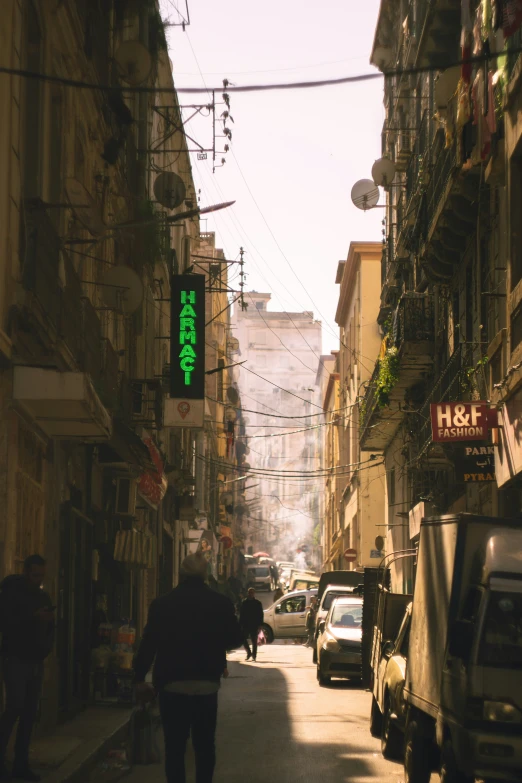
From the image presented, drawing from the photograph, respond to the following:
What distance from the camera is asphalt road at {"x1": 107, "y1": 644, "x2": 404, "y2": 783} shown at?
12.1 meters

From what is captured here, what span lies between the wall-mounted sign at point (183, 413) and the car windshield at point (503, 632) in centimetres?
A: 1983

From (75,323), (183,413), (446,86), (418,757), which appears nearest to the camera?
(418,757)

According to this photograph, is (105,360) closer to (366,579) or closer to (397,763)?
(366,579)

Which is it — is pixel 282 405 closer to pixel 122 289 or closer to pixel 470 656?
pixel 122 289

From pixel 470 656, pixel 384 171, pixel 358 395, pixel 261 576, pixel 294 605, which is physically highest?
pixel 384 171

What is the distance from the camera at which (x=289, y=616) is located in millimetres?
46812

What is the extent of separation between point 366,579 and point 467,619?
10.8 m

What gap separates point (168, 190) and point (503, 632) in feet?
69.1

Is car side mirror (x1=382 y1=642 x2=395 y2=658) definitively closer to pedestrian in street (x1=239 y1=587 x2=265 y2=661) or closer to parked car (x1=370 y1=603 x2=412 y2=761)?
parked car (x1=370 y1=603 x2=412 y2=761)

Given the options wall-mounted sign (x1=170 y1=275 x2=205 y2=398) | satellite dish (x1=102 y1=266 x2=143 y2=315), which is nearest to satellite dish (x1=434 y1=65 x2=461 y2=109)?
satellite dish (x1=102 y1=266 x2=143 y2=315)

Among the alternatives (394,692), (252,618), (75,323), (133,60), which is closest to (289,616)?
(252,618)

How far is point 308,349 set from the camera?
495ft

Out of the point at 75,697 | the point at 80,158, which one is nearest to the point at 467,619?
the point at 75,697

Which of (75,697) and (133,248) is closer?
(75,697)
